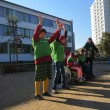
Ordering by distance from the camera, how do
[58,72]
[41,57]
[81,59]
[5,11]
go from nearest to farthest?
[41,57], [58,72], [81,59], [5,11]

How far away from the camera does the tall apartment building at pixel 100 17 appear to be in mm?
129875

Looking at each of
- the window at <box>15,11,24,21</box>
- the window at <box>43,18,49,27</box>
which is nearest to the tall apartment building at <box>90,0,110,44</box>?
the window at <box>43,18,49,27</box>

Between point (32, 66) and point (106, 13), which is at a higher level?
point (106, 13)

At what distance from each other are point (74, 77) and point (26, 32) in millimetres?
47268

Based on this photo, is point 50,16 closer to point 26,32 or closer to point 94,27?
point 26,32

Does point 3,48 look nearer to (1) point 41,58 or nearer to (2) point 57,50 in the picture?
(2) point 57,50

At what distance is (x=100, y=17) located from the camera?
13562 centimetres

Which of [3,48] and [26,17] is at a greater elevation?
[26,17]

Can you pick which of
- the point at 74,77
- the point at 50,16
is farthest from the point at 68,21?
the point at 74,77

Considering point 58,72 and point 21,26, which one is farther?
point 21,26

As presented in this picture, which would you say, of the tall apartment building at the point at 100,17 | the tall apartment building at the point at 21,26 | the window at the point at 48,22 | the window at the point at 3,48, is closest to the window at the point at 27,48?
the tall apartment building at the point at 21,26

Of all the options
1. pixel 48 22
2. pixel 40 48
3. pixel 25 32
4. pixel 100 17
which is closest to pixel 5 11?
pixel 25 32

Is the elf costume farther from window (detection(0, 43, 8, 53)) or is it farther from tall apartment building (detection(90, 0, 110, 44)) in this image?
tall apartment building (detection(90, 0, 110, 44))

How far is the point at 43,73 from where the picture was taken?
830cm
